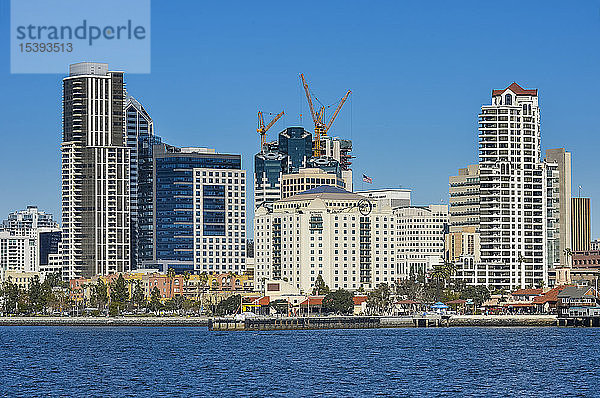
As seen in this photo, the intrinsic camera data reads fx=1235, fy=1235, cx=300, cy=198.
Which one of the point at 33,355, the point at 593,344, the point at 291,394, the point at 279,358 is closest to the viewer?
the point at 291,394

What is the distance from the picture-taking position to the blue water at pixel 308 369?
118875mm

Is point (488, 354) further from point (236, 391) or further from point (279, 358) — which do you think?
point (236, 391)

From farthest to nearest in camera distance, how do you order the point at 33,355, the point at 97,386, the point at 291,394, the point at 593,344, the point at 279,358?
the point at 593,344
the point at 33,355
the point at 279,358
the point at 97,386
the point at 291,394

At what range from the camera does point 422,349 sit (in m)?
175

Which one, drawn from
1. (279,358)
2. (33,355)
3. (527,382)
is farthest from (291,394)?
(33,355)

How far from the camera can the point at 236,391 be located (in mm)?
117938

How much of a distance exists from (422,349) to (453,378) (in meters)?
45.3

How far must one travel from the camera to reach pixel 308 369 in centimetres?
14138

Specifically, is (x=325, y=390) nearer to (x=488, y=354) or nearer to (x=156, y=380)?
(x=156, y=380)

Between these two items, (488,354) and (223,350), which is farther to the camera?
(223,350)

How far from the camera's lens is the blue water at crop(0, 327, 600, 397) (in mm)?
118875

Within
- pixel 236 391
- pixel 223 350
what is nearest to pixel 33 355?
pixel 223 350

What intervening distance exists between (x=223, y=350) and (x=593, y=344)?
5587cm

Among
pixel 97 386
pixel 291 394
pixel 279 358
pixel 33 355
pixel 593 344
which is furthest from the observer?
pixel 593 344
